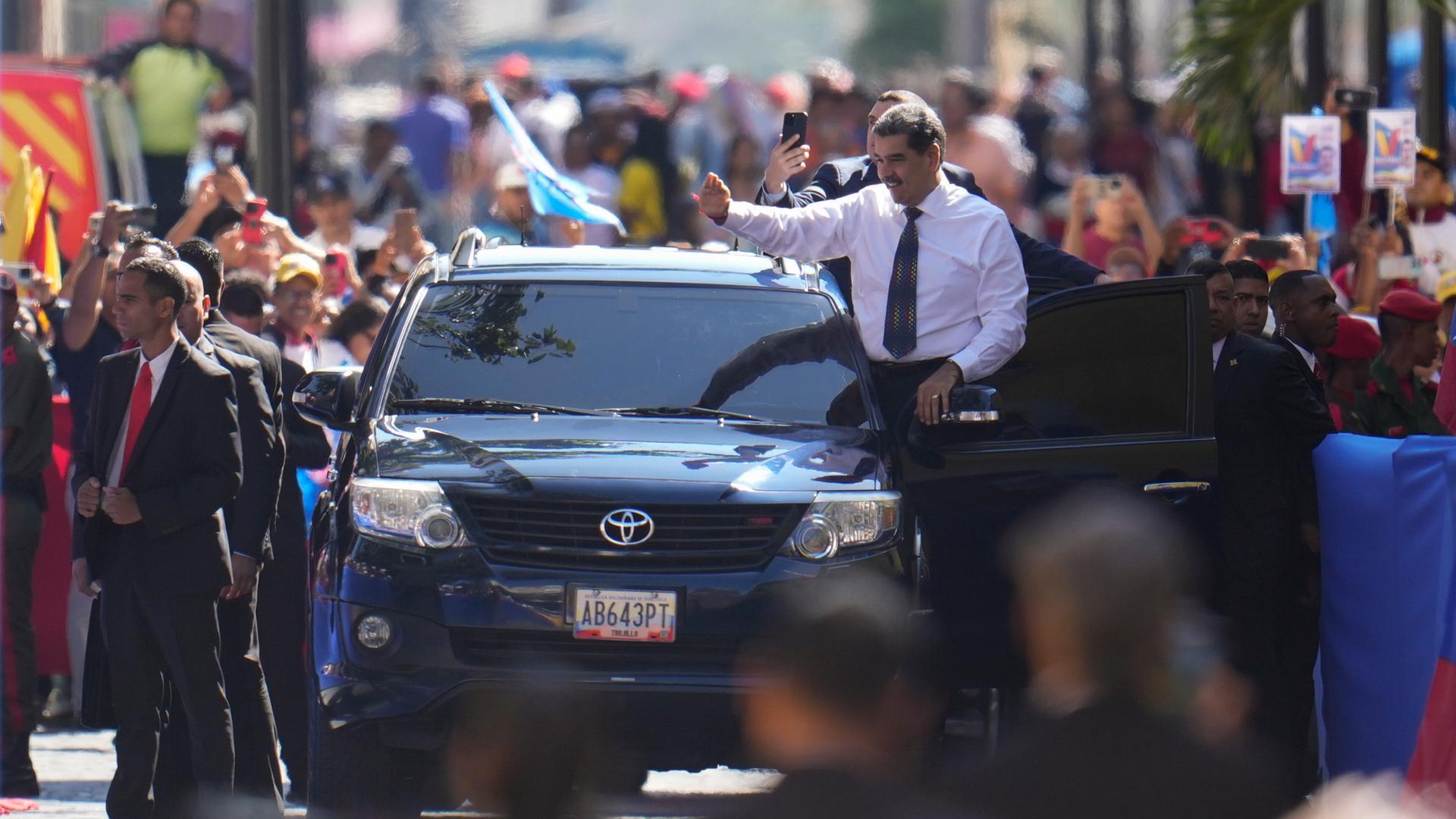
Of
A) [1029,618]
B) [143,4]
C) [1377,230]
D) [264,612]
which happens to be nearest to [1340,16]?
[1377,230]

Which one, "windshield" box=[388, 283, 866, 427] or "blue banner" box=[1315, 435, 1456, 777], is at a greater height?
"windshield" box=[388, 283, 866, 427]

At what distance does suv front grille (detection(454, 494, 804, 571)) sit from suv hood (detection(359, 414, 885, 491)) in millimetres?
81

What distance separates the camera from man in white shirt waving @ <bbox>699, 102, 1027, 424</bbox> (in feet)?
27.5

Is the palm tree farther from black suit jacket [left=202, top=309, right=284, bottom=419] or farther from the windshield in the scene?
black suit jacket [left=202, top=309, right=284, bottom=419]

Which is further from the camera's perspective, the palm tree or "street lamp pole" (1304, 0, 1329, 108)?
"street lamp pole" (1304, 0, 1329, 108)

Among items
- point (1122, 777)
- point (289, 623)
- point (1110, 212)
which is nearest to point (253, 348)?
point (289, 623)

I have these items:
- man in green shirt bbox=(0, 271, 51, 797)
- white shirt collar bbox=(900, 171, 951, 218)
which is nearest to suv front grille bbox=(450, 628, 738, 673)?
white shirt collar bbox=(900, 171, 951, 218)

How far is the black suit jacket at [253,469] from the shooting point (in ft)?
27.1

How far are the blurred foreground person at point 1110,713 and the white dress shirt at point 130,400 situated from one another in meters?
4.65

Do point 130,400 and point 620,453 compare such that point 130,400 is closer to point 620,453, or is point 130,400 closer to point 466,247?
point 466,247

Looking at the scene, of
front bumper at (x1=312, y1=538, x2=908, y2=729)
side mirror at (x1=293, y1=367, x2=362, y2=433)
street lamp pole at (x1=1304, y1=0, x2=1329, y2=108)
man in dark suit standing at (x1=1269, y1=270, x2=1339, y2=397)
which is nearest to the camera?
front bumper at (x1=312, y1=538, x2=908, y2=729)

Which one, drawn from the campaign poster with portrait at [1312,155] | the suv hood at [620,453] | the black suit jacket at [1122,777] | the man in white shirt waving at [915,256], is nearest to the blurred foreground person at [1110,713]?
the black suit jacket at [1122,777]

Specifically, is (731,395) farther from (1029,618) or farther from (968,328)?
(1029,618)

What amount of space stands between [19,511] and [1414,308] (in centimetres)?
589
